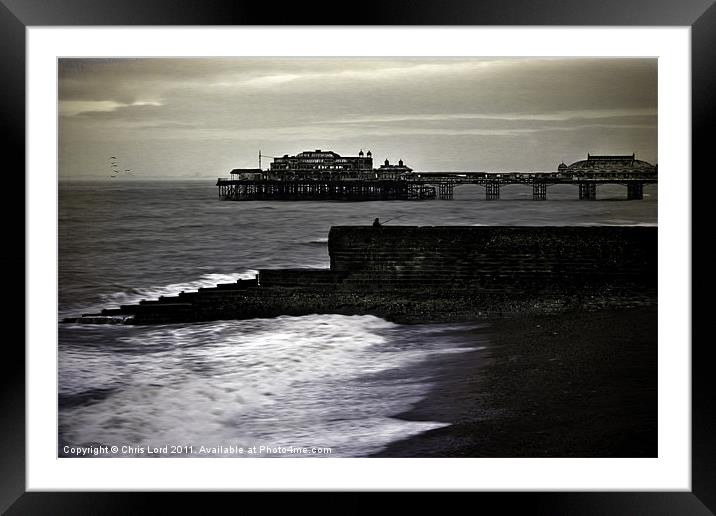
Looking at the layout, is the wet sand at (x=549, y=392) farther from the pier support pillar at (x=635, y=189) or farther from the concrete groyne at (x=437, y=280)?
the pier support pillar at (x=635, y=189)

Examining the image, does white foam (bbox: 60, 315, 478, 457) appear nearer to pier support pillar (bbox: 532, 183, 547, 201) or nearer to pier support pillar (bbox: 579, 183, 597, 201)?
pier support pillar (bbox: 532, 183, 547, 201)

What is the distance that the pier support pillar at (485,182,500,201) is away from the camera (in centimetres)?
323

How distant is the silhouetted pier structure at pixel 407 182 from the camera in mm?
3145

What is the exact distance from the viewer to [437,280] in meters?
3.35

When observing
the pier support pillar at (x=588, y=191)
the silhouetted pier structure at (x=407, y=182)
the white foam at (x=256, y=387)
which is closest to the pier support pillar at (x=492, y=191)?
the silhouetted pier structure at (x=407, y=182)

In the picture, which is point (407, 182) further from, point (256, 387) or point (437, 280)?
point (256, 387)

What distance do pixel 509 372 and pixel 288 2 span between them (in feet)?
6.13

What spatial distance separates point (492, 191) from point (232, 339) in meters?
1.40

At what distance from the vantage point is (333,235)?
3.24 metres

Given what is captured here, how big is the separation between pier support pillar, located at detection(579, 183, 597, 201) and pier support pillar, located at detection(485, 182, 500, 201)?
0.37m

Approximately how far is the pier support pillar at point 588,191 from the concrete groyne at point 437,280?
16 centimetres

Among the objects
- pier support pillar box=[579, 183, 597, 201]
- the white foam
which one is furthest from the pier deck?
the white foam

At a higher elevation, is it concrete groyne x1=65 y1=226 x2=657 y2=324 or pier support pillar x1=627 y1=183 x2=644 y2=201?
pier support pillar x1=627 y1=183 x2=644 y2=201
